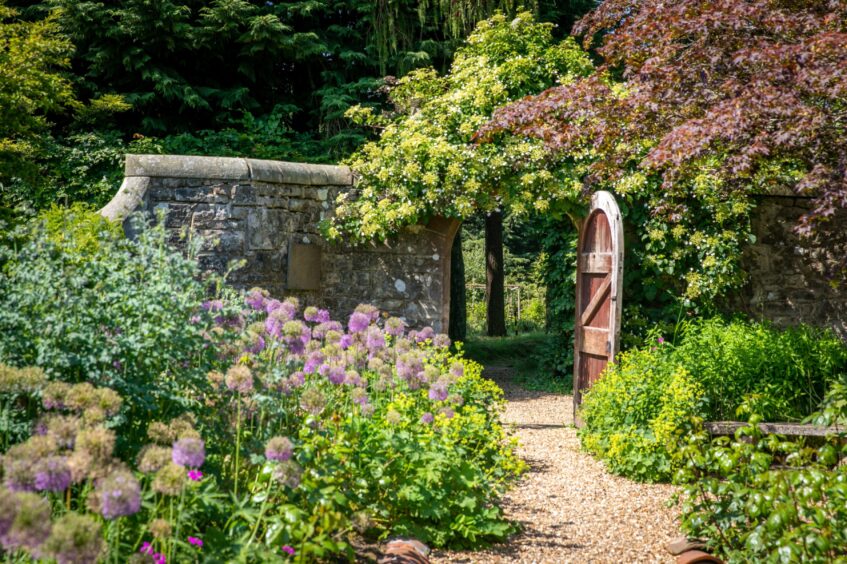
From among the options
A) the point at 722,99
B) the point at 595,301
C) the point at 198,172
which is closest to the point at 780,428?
the point at 595,301

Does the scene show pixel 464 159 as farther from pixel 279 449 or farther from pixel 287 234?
pixel 279 449

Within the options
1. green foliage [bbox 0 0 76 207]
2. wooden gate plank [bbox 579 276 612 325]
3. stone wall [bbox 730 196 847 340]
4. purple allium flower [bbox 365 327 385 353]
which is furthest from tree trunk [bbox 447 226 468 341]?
purple allium flower [bbox 365 327 385 353]

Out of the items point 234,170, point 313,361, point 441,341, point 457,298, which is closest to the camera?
point 313,361

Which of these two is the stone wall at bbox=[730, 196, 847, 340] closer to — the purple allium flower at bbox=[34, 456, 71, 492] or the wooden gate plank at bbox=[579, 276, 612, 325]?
the wooden gate plank at bbox=[579, 276, 612, 325]

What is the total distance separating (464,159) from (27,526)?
20.7 feet

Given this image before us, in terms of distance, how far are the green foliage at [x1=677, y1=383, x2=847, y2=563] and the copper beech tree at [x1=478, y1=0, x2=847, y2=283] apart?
1.86 m

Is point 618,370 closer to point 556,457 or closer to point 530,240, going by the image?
point 556,457

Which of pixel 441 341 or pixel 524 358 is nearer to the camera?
pixel 441 341

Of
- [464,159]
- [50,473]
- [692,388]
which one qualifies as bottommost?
[692,388]

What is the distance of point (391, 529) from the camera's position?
11.1 ft

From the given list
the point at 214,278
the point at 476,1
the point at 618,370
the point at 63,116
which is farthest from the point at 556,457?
the point at 63,116

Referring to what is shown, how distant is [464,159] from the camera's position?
7578mm

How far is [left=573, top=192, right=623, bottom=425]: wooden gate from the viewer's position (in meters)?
6.41

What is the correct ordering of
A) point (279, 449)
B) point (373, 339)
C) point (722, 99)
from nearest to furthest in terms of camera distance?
point (279, 449) → point (373, 339) → point (722, 99)
